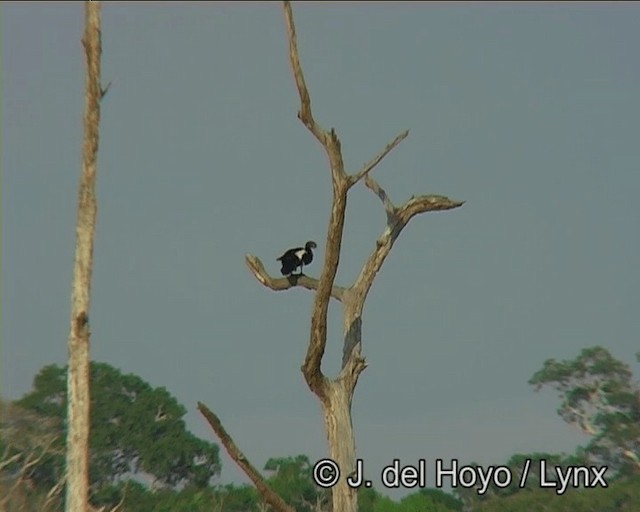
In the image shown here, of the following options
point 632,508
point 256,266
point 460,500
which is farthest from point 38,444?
point 256,266

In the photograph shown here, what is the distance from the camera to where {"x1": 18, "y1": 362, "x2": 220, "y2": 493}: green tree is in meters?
46.3

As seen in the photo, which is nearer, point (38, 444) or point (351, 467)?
point (351, 467)

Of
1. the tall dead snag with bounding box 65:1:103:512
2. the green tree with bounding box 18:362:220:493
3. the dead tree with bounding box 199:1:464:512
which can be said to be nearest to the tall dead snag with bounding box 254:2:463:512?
the dead tree with bounding box 199:1:464:512

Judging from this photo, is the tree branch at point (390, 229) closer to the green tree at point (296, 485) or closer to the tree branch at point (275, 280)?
the tree branch at point (275, 280)

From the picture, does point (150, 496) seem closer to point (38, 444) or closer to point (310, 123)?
point (38, 444)

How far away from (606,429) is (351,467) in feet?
115

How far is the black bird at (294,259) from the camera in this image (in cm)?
1355

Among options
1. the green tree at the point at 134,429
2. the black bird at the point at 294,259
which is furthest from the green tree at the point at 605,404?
the black bird at the point at 294,259

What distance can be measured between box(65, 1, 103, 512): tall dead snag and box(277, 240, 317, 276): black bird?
2.45 metres

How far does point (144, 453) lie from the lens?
46812mm

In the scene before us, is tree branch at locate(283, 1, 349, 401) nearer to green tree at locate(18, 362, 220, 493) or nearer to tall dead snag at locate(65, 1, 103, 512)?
tall dead snag at locate(65, 1, 103, 512)
